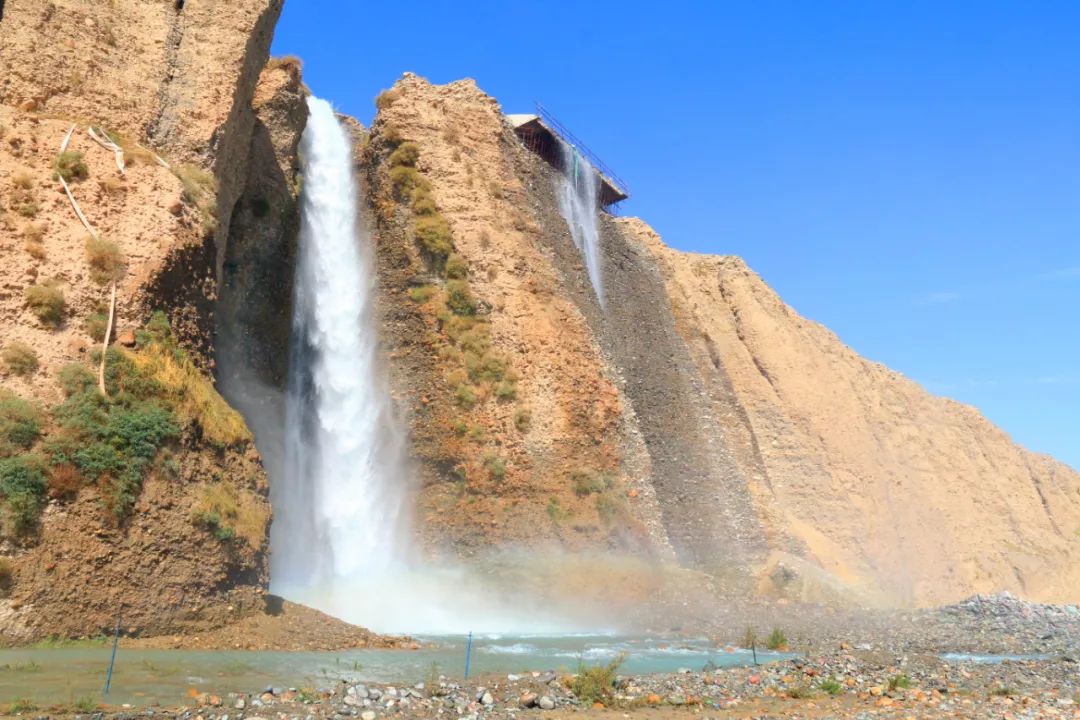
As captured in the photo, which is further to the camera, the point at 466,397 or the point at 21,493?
the point at 466,397

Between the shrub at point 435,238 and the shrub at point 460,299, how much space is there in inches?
53.8

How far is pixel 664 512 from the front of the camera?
101 ft

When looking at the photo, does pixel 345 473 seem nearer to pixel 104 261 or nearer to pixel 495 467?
pixel 495 467

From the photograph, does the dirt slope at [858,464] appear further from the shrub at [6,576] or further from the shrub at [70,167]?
the shrub at [6,576]

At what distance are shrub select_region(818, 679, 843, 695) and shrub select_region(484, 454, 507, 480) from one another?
14.7 metres

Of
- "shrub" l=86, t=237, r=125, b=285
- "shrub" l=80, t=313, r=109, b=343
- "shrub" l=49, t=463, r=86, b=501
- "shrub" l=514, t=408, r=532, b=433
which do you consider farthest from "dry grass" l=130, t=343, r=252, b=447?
"shrub" l=514, t=408, r=532, b=433

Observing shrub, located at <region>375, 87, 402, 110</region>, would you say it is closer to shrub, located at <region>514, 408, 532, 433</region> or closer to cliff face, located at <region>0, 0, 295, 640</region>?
cliff face, located at <region>0, 0, 295, 640</region>

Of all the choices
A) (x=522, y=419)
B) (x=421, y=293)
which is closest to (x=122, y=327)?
(x=522, y=419)

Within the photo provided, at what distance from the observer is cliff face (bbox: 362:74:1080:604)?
27.7 metres

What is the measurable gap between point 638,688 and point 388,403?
56.7 ft

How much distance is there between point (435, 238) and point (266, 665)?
19.1 meters

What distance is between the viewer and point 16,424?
15.3 meters

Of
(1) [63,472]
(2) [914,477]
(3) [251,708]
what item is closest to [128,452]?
(1) [63,472]

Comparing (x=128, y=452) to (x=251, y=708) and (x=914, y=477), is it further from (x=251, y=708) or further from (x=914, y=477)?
(x=914, y=477)
